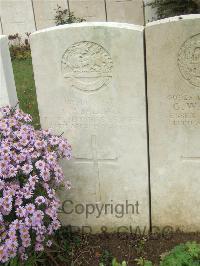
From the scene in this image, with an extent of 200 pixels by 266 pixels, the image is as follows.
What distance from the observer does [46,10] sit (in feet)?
34.2

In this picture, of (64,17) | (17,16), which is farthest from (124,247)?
(17,16)

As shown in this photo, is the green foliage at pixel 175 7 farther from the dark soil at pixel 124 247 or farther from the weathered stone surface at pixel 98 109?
the dark soil at pixel 124 247

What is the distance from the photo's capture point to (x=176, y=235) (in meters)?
3.67

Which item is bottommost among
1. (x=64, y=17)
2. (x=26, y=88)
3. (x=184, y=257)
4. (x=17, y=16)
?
(x=184, y=257)

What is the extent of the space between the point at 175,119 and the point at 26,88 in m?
4.47

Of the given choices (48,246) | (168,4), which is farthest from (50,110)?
(168,4)

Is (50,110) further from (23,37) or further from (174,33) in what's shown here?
(23,37)

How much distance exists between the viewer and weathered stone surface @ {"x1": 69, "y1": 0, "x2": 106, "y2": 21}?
10.0 m

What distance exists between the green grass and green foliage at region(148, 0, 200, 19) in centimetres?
296

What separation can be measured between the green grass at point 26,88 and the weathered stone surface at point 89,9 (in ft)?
5.65

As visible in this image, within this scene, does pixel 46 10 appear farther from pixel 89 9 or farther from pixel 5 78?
pixel 5 78

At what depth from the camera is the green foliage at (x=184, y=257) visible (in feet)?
9.55

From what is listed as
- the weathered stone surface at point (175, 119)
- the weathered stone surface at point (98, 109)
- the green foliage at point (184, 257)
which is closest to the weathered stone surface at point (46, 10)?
the weathered stone surface at point (98, 109)

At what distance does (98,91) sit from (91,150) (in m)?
0.51
